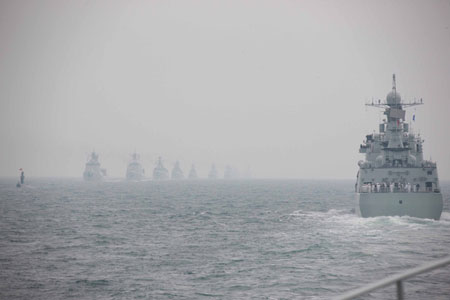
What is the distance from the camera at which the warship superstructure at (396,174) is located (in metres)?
43.0

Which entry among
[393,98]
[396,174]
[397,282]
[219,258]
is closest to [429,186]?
[396,174]

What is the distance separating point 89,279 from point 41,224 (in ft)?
101

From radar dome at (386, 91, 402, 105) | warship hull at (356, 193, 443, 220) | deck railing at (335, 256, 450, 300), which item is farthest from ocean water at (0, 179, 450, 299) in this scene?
radar dome at (386, 91, 402, 105)

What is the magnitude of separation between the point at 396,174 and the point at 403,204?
522 centimetres

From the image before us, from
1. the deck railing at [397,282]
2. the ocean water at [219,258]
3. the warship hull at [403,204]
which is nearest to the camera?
the deck railing at [397,282]

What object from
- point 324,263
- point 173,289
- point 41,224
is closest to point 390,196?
point 324,263

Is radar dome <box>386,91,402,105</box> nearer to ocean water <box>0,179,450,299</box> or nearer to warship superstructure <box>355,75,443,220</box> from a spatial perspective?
warship superstructure <box>355,75,443,220</box>

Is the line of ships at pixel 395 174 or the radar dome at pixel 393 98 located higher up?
the radar dome at pixel 393 98

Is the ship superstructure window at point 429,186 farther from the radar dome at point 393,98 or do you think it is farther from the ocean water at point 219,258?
the radar dome at point 393,98

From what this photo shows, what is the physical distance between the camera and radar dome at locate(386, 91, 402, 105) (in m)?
55.3

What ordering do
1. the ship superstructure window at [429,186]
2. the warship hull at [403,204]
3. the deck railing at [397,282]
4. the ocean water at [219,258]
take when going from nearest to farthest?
the deck railing at [397,282] → the ocean water at [219,258] → the warship hull at [403,204] → the ship superstructure window at [429,186]

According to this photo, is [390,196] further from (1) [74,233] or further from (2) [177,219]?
(1) [74,233]

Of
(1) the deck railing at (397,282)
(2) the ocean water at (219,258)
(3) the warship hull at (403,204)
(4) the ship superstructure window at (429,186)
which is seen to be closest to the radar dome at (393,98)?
(4) the ship superstructure window at (429,186)

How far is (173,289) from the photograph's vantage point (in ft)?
70.4
